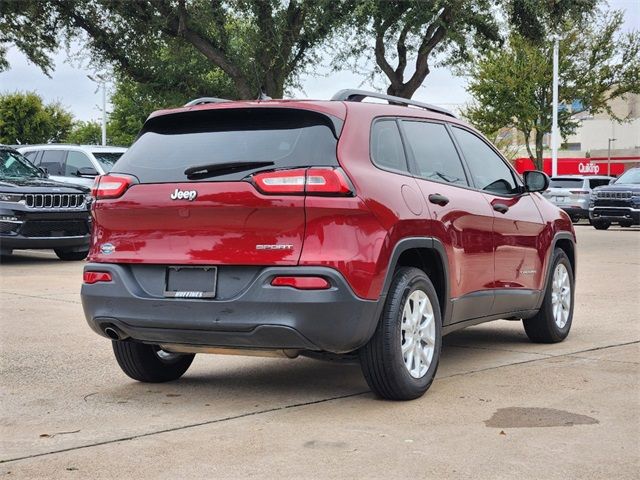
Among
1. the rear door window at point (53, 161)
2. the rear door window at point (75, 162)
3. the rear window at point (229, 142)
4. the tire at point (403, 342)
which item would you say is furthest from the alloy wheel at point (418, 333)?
the rear door window at point (53, 161)

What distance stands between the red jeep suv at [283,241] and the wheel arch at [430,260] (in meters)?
0.01

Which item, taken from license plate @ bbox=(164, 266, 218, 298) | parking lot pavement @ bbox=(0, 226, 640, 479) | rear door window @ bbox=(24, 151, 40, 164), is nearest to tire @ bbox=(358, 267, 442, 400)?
parking lot pavement @ bbox=(0, 226, 640, 479)

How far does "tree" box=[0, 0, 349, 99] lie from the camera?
79.3 feet

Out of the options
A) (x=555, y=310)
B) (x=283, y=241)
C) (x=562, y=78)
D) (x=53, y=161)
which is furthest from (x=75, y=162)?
(x=562, y=78)

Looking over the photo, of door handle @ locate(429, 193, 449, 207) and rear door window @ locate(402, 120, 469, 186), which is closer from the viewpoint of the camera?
door handle @ locate(429, 193, 449, 207)

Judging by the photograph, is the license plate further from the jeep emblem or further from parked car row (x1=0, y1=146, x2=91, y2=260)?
parked car row (x1=0, y1=146, x2=91, y2=260)

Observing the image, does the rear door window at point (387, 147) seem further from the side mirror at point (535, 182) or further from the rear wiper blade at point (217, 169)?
the side mirror at point (535, 182)

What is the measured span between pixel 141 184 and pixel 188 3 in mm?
18865

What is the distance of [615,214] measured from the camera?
28.8 m

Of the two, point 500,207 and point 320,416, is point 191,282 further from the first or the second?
point 500,207

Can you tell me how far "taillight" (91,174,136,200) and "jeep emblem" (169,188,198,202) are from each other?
0.33m

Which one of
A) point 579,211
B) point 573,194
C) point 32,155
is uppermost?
point 32,155

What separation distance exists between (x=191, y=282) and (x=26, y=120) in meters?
59.4

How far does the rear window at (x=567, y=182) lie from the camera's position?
3334cm
